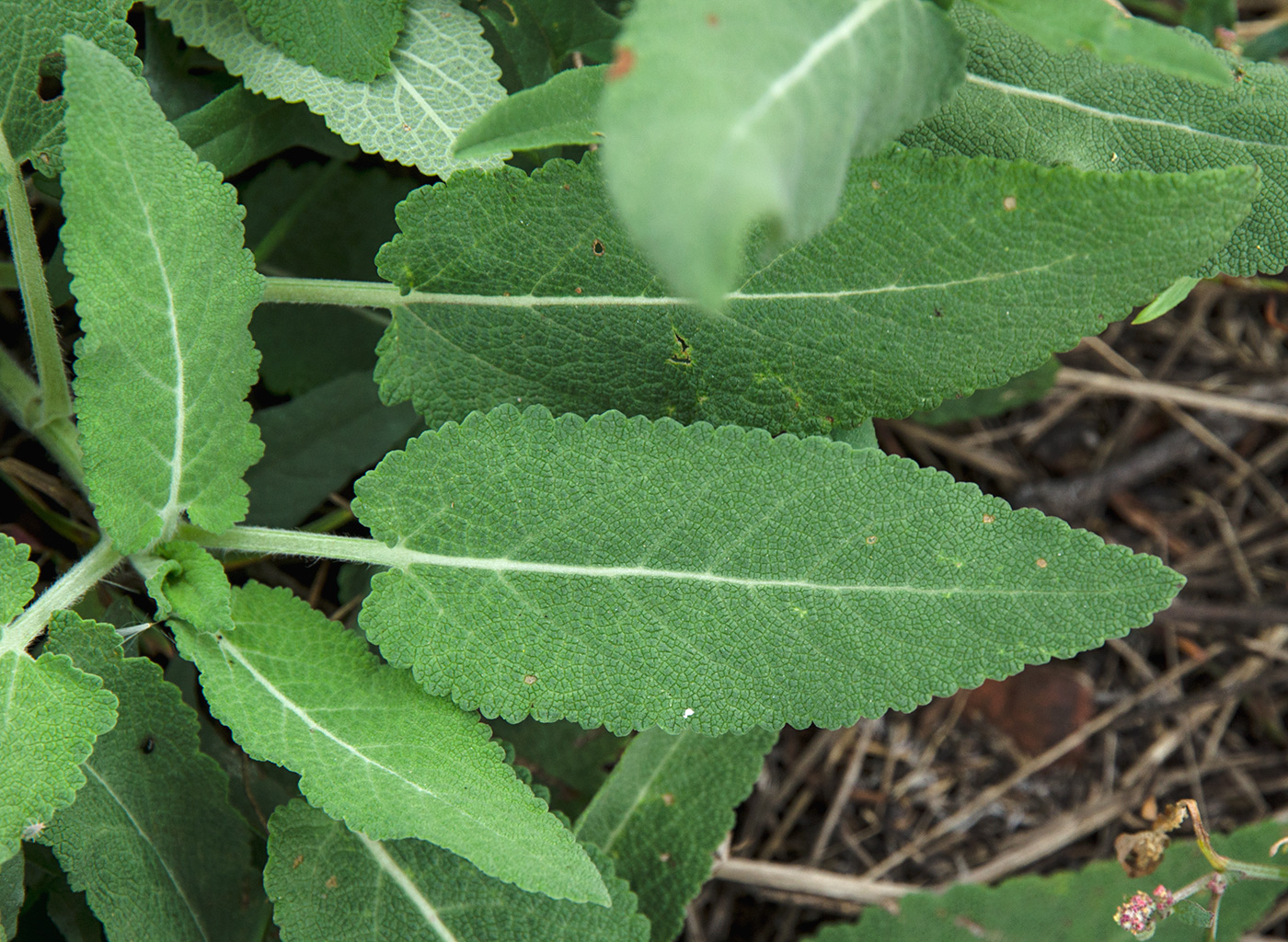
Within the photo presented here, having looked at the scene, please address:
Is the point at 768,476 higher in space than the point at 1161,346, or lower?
higher

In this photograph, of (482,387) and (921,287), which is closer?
(921,287)

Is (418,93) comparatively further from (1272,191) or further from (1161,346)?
(1161,346)

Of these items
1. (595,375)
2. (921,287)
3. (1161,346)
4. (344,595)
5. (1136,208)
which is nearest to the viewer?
(1136,208)

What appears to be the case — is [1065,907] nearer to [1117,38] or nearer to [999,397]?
[999,397]

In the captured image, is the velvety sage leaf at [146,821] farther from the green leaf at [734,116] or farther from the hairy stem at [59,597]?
the green leaf at [734,116]

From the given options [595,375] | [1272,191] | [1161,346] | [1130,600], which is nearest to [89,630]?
[595,375]

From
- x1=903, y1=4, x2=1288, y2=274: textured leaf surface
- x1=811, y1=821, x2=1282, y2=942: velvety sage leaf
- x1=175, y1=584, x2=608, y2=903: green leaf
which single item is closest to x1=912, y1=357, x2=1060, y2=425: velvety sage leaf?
x1=903, y1=4, x2=1288, y2=274: textured leaf surface
